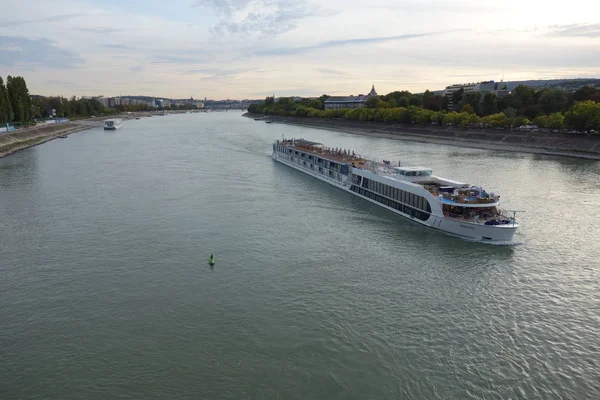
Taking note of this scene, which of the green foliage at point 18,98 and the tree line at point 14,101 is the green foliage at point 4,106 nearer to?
the tree line at point 14,101

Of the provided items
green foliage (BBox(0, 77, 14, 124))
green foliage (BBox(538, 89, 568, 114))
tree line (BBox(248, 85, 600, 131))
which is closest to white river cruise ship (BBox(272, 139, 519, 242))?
tree line (BBox(248, 85, 600, 131))

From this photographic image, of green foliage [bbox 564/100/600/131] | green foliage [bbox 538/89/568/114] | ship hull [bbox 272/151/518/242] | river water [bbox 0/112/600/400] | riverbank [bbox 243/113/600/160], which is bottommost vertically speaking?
river water [bbox 0/112/600/400]

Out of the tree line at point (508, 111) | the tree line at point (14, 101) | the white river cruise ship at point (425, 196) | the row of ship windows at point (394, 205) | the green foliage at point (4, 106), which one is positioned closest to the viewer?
the white river cruise ship at point (425, 196)

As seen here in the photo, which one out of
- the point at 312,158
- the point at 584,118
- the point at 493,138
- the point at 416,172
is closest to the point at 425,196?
the point at 416,172

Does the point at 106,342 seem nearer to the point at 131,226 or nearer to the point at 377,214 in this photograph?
the point at 131,226

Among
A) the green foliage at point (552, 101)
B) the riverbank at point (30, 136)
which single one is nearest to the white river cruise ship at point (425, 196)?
the riverbank at point (30, 136)

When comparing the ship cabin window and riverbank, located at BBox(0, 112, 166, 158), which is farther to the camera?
riverbank, located at BBox(0, 112, 166, 158)

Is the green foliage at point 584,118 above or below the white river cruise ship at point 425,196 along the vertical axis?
above

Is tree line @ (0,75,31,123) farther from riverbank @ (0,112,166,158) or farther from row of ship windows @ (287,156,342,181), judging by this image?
row of ship windows @ (287,156,342,181)

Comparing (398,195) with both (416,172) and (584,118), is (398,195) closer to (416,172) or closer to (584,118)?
(416,172)
